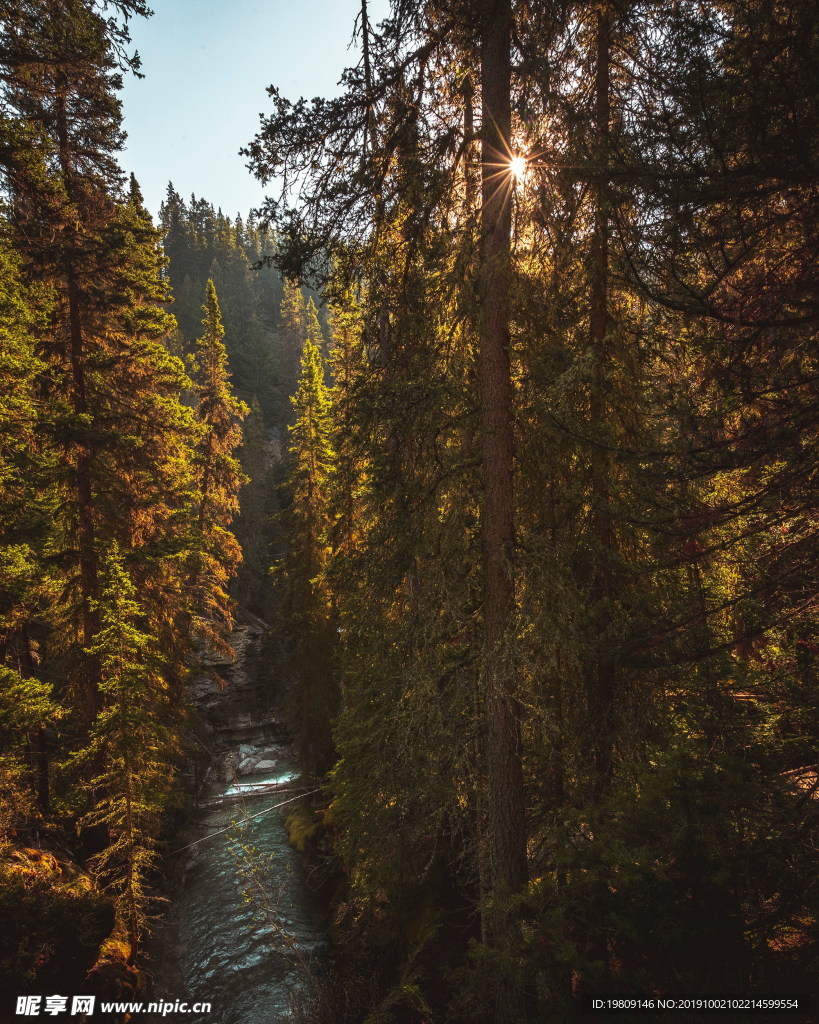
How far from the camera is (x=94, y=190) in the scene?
1173cm

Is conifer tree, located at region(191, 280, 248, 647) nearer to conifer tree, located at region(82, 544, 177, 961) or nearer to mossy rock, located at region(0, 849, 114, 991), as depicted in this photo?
conifer tree, located at region(82, 544, 177, 961)

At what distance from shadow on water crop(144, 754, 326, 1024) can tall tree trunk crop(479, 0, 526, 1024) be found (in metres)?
5.32

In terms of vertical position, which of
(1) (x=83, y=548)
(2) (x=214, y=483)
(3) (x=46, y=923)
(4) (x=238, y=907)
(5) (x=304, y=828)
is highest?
(2) (x=214, y=483)

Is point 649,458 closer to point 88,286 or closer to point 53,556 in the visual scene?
point 53,556

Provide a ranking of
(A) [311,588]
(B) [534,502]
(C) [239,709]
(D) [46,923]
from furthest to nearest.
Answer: (C) [239,709] < (A) [311,588] < (D) [46,923] < (B) [534,502]

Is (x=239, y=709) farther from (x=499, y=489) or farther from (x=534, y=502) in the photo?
A: (x=499, y=489)

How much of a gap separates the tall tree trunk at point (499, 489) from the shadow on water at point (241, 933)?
5.32 metres

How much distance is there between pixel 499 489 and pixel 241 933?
14.5 m

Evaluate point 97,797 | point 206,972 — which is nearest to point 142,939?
point 206,972

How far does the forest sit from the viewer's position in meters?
3.74

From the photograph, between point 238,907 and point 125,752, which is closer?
point 125,752

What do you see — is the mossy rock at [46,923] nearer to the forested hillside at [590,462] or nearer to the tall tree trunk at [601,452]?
the forested hillside at [590,462]

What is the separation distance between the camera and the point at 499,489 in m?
5.77

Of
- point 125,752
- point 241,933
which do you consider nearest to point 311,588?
point 125,752
